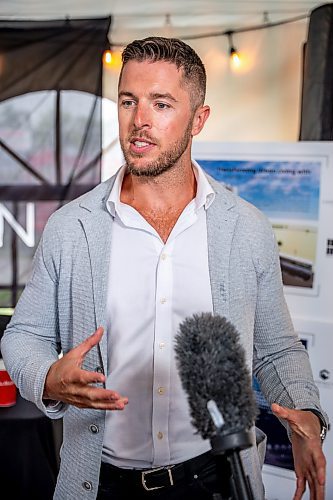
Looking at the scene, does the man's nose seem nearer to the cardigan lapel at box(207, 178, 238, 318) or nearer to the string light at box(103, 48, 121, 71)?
the cardigan lapel at box(207, 178, 238, 318)

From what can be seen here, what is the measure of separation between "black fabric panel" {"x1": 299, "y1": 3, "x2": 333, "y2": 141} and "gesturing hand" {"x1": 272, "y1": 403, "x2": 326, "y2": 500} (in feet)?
6.29

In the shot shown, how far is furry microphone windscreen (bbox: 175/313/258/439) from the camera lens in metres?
0.81

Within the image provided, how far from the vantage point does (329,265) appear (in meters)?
2.90

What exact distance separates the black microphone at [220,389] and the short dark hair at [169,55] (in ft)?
2.96

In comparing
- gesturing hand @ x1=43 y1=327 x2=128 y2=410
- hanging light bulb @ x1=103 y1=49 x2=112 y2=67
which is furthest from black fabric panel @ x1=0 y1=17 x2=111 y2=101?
gesturing hand @ x1=43 y1=327 x2=128 y2=410

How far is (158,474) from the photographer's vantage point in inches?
60.7

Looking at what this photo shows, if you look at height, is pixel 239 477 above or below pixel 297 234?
below

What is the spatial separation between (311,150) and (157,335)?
161cm

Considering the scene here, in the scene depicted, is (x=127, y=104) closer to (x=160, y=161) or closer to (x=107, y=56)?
(x=160, y=161)

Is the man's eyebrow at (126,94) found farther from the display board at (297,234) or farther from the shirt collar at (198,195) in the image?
the display board at (297,234)

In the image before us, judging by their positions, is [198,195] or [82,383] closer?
[82,383]

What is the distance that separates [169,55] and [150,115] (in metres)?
0.17

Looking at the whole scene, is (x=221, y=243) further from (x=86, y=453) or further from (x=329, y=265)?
(x=329, y=265)

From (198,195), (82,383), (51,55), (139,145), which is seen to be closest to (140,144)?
(139,145)
